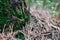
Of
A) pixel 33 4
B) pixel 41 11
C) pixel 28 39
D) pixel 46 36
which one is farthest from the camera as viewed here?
pixel 33 4

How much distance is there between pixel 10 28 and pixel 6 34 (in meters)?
0.11

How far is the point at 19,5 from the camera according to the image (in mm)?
3178

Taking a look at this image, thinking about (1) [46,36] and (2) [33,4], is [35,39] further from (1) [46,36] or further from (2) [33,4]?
(2) [33,4]

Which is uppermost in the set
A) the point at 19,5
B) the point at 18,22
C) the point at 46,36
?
the point at 19,5

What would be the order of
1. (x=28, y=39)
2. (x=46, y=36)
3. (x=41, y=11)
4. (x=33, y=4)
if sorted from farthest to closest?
(x=33, y=4), (x=41, y=11), (x=46, y=36), (x=28, y=39)

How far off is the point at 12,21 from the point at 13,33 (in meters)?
0.19

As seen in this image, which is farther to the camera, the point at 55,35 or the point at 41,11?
the point at 41,11

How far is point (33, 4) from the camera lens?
459cm

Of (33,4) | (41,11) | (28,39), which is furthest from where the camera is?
(33,4)

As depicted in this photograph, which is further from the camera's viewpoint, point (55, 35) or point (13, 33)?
point (55, 35)

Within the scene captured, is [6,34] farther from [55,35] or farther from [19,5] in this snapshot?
[55,35]

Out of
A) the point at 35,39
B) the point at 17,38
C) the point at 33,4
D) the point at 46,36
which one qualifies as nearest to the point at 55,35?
the point at 46,36

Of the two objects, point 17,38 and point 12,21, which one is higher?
point 12,21

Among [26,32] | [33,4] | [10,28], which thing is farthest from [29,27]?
[33,4]
